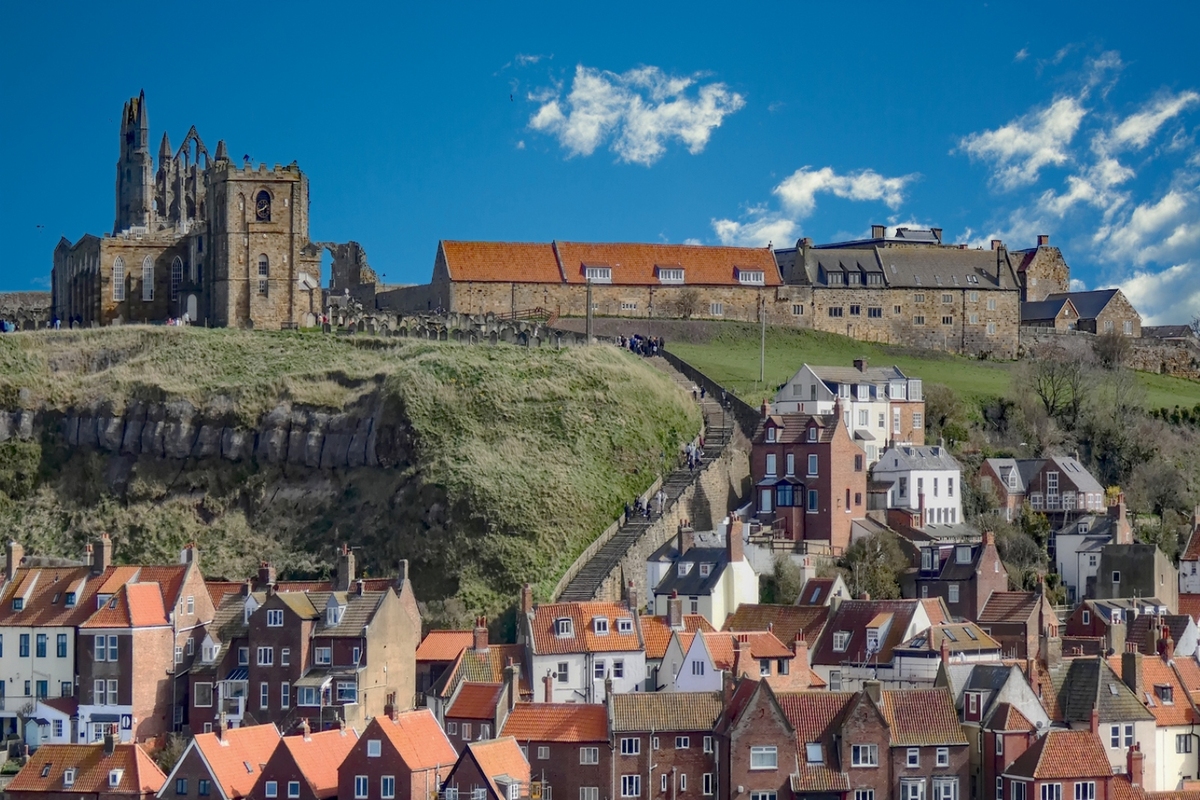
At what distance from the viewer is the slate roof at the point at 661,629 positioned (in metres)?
67.8

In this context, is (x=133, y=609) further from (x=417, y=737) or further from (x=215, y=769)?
(x=417, y=737)

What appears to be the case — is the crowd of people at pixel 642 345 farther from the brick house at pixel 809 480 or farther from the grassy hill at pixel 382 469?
the brick house at pixel 809 480

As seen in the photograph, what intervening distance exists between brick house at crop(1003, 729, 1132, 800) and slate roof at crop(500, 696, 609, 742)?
10.6 meters

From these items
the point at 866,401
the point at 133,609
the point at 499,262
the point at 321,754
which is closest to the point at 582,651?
the point at 321,754

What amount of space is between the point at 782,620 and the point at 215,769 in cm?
1867

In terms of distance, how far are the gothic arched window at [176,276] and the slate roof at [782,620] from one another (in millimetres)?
34818

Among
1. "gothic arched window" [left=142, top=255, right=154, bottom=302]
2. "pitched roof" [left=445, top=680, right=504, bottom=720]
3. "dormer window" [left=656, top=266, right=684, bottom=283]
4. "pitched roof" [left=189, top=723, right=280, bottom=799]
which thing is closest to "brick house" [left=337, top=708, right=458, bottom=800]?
"pitched roof" [left=189, top=723, right=280, bottom=799]

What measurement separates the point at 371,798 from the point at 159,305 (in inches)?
1690

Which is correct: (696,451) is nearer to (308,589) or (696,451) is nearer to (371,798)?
(308,589)

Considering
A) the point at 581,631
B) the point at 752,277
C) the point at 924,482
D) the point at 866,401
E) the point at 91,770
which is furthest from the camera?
the point at 752,277

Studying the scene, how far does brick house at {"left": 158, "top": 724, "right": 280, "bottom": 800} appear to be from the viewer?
59719 millimetres

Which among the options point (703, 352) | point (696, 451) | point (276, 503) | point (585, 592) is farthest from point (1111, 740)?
point (703, 352)

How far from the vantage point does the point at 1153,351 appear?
384ft

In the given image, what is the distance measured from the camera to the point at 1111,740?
62.9m
